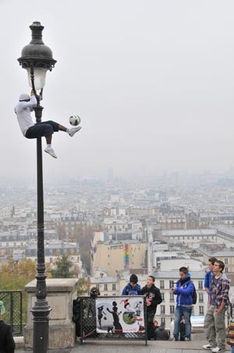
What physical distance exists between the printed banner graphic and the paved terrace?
20 cm

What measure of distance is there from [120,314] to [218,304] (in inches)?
63.7

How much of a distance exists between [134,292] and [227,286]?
6.57ft

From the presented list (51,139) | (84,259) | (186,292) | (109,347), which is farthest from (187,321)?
(84,259)

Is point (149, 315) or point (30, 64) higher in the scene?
point (30, 64)

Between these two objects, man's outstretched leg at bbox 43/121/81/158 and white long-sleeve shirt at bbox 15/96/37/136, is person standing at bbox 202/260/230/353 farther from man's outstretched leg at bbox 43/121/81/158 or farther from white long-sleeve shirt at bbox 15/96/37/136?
white long-sleeve shirt at bbox 15/96/37/136

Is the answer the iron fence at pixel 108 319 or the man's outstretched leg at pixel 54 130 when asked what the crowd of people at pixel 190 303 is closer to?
the iron fence at pixel 108 319

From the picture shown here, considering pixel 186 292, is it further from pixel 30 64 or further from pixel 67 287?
pixel 30 64

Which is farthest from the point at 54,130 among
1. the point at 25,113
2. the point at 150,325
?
the point at 150,325

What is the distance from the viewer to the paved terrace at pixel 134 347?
10227mm

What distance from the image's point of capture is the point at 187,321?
37.3ft

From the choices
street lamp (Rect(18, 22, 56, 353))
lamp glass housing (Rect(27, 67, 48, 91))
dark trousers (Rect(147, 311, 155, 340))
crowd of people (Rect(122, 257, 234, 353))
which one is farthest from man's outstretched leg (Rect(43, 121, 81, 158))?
dark trousers (Rect(147, 311, 155, 340))

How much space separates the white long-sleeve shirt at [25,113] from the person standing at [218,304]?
3397mm

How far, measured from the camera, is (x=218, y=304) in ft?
32.9

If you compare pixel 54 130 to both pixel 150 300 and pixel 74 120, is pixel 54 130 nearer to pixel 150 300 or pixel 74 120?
pixel 74 120
